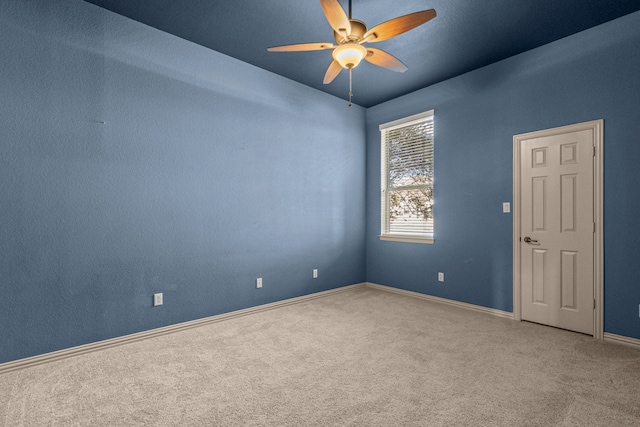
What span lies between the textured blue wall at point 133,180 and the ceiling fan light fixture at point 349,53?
5.48ft

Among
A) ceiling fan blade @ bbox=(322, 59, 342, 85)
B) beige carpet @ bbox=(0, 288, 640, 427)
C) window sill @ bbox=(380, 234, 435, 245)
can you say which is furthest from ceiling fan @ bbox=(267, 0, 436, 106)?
window sill @ bbox=(380, 234, 435, 245)

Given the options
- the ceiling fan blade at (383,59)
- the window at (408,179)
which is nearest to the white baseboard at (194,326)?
the window at (408,179)

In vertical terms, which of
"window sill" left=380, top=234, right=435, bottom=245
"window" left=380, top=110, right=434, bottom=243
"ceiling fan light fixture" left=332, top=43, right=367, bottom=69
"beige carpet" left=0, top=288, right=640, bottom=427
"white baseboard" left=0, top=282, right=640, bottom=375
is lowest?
"beige carpet" left=0, top=288, right=640, bottom=427

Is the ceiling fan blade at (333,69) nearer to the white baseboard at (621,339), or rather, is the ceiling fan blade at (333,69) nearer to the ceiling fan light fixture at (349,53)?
the ceiling fan light fixture at (349,53)

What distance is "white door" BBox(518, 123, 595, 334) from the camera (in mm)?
3096

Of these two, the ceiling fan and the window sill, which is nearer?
the ceiling fan

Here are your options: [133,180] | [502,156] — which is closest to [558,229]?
[502,156]

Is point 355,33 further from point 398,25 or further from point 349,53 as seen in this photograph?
point 398,25

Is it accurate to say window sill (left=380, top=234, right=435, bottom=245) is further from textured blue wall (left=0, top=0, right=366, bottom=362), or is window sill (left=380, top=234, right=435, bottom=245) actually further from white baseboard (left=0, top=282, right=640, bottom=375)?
textured blue wall (left=0, top=0, right=366, bottom=362)

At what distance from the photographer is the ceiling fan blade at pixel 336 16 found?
1.99m

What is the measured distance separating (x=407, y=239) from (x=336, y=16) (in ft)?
10.6

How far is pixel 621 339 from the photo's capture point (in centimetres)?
288

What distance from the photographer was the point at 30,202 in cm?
247

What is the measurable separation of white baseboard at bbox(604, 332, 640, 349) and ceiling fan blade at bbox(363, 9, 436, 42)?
125 inches
